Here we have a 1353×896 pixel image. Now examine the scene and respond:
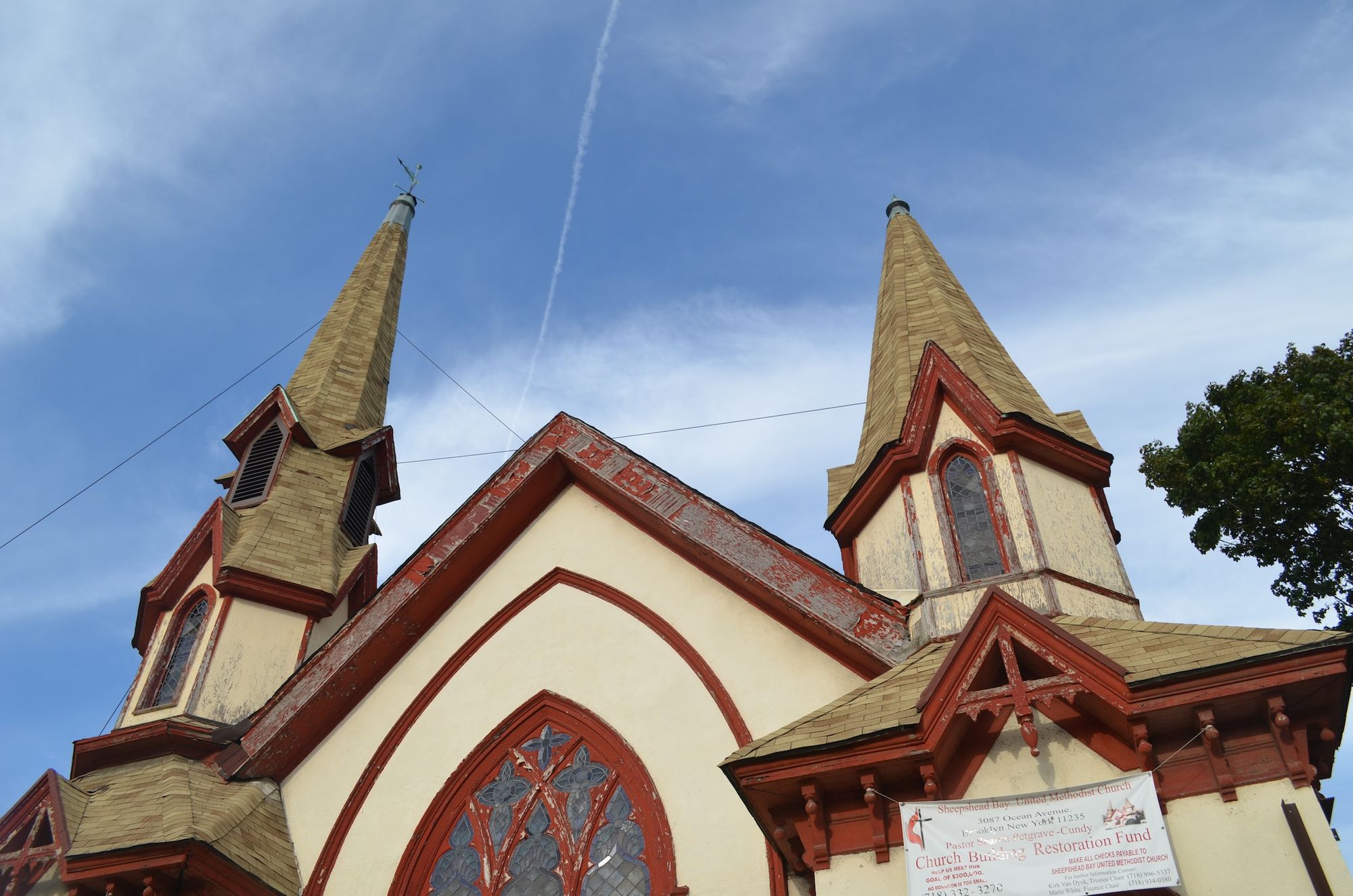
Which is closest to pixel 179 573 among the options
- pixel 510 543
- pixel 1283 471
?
pixel 510 543

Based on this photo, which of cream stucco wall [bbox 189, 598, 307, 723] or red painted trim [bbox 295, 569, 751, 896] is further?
cream stucco wall [bbox 189, 598, 307, 723]

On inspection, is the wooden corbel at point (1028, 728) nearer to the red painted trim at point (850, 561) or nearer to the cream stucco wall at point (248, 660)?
the red painted trim at point (850, 561)

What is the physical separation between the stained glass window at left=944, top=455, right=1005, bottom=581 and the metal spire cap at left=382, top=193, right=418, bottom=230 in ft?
57.3

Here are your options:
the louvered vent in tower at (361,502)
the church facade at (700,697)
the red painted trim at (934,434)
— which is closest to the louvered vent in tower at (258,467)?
the louvered vent in tower at (361,502)

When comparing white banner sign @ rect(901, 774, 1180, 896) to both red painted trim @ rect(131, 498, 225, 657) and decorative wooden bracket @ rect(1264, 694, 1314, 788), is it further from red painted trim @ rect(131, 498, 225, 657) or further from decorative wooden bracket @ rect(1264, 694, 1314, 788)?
red painted trim @ rect(131, 498, 225, 657)

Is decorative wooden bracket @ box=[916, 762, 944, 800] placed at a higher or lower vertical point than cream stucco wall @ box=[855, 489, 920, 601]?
lower

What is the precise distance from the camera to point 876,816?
8.04 metres

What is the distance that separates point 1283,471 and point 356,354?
1586 centimetres

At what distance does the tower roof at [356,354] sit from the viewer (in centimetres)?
1947

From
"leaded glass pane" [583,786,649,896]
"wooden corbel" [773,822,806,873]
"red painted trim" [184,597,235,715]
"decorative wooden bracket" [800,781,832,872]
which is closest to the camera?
"decorative wooden bracket" [800,781,832,872]

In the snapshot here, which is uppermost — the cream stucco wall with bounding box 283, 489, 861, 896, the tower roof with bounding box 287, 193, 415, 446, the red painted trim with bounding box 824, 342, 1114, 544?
the tower roof with bounding box 287, 193, 415, 446

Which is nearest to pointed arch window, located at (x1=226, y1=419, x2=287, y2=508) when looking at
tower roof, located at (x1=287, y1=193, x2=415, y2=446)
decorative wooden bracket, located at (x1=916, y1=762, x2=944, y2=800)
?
tower roof, located at (x1=287, y1=193, x2=415, y2=446)

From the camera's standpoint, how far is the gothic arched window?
10.3 meters

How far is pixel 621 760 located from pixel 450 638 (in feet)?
9.57
